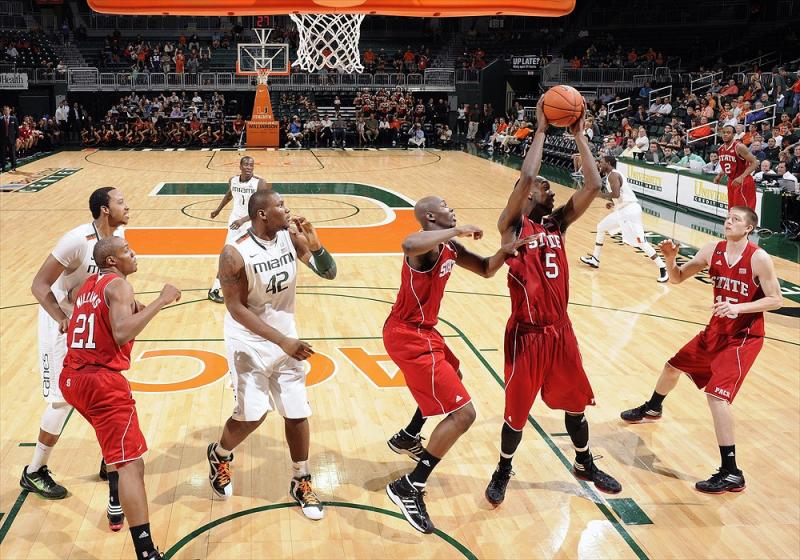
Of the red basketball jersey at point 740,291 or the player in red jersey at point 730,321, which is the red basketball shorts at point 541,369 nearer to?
the player in red jersey at point 730,321

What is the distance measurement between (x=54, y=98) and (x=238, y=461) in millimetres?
29576

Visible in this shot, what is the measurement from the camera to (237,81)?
31.2 meters

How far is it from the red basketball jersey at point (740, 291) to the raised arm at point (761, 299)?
0.04 meters

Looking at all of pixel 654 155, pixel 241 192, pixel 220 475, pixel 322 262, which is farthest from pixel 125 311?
pixel 654 155

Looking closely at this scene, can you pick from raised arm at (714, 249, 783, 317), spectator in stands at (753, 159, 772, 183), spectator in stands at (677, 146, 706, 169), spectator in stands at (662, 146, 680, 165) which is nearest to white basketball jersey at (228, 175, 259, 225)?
raised arm at (714, 249, 783, 317)

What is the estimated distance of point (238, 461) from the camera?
5.59m

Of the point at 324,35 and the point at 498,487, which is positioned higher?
the point at 324,35

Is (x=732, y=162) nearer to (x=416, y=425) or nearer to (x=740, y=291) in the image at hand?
(x=740, y=291)

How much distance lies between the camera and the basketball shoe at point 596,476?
5.25m

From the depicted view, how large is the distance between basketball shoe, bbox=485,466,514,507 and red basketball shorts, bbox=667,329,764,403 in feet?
4.80

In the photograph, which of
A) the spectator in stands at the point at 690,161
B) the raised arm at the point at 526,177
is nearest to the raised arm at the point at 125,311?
the raised arm at the point at 526,177

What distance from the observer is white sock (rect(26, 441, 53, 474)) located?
16.4 ft

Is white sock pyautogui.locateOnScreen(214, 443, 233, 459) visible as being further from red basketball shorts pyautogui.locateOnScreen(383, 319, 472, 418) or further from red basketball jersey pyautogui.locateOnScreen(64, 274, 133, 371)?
red basketball shorts pyautogui.locateOnScreen(383, 319, 472, 418)

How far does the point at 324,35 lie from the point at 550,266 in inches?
324
